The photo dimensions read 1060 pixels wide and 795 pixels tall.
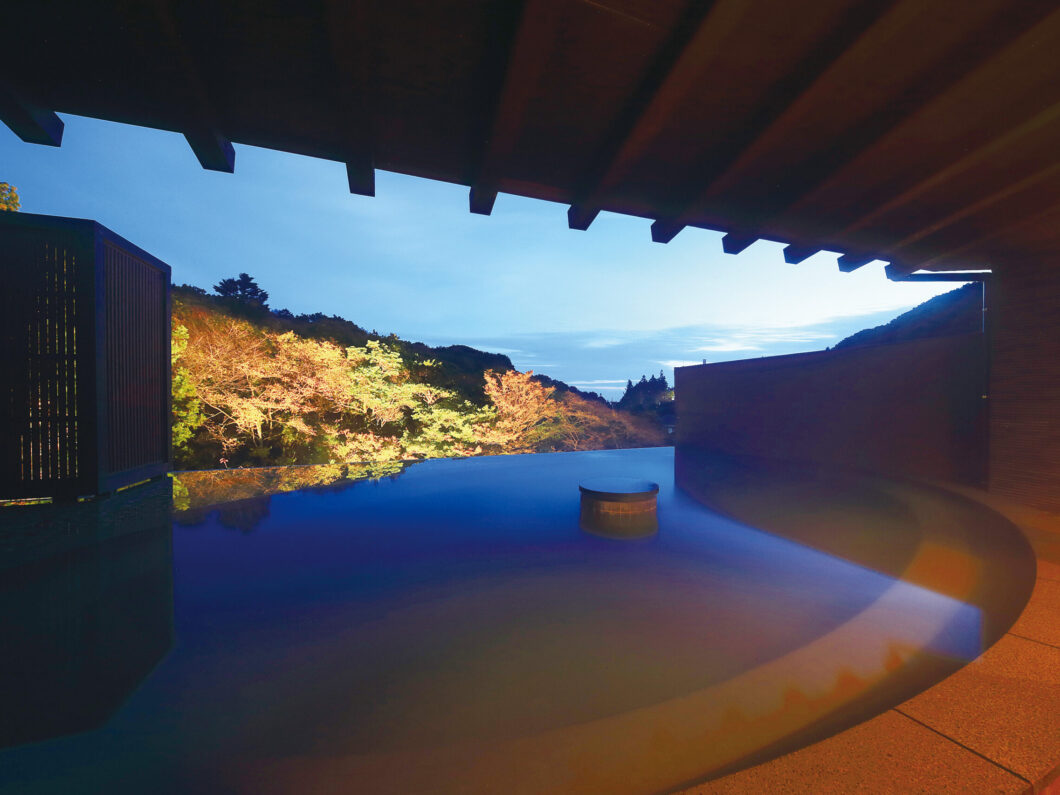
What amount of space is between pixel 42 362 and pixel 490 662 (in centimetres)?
633

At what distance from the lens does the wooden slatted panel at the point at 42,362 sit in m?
4.64

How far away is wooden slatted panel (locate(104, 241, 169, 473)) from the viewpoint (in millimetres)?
5105

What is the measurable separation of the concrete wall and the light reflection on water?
121 inches

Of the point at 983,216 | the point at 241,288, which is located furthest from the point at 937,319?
the point at 241,288

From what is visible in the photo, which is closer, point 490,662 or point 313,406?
point 490,662

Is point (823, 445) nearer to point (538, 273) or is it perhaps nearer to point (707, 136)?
point (707, 136)

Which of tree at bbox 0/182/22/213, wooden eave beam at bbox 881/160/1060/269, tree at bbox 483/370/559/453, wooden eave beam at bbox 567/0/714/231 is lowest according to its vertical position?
tree at bbox 483/370/559/453

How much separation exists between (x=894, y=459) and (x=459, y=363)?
18818 millimetres

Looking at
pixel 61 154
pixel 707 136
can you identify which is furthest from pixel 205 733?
pixel 61 154

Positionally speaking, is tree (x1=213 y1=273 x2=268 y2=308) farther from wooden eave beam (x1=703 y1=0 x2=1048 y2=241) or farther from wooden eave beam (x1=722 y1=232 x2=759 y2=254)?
wooden eave beam (x1=703 y1=0 x2=1048 y2=241)

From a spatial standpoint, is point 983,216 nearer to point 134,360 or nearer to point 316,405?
point 134,360

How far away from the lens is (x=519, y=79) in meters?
2.24

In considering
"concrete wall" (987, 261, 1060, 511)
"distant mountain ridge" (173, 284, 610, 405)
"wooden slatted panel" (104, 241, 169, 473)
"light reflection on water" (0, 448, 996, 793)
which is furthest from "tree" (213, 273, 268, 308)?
"concrete wall" (987, 261, 1060, 511)

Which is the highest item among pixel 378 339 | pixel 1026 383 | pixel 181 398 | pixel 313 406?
pixel 378 339
